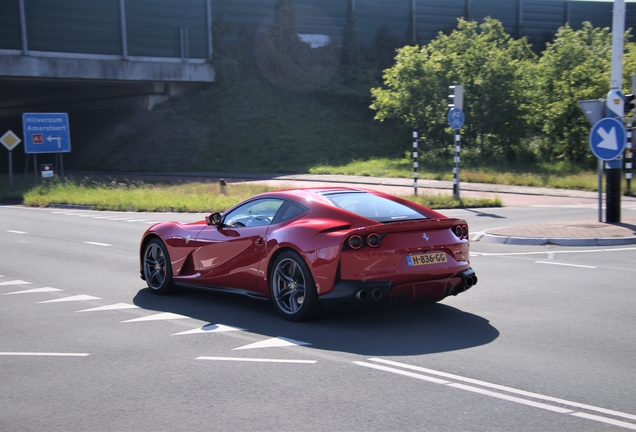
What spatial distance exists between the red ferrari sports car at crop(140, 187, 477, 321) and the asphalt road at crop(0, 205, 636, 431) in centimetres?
34

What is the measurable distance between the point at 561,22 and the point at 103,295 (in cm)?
5379

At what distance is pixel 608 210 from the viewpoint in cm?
1555

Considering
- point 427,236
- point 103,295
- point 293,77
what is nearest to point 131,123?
point 293,77

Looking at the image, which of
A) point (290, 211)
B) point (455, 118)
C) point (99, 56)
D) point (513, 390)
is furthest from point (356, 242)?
point (99, 56)

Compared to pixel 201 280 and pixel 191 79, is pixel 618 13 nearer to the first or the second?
pixel 201 280

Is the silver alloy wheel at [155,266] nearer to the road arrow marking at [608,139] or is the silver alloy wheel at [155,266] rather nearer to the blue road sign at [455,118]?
the road arrow marking at [608,139]

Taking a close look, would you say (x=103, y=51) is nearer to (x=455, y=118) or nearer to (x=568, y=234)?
(x=455, y=118)

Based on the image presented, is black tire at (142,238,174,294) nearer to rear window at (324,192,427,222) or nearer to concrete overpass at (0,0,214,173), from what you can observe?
rear window at (324,192,427,222)

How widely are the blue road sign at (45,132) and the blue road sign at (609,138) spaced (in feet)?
85.9

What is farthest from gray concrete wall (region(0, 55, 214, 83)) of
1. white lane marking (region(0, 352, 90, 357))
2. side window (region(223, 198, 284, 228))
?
white lane marking (region(0, 352, 90, 357))

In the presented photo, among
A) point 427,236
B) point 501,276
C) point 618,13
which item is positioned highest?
point 618,13

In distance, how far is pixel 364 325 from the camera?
752 cm

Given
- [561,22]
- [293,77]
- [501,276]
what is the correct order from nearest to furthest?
[501,276]
[293,77]
[561,22]

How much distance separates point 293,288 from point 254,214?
44.8 inches
